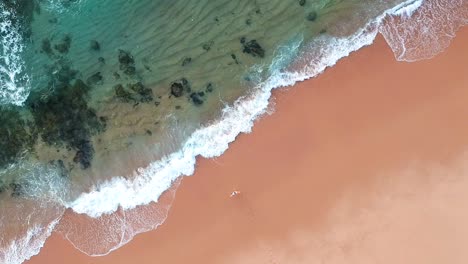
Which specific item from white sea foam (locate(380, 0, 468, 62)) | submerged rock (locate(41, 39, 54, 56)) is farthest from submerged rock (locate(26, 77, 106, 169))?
white sea foam (locate(380, 0, 468, 62))

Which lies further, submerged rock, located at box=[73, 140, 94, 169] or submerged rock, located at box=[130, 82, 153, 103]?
submerged rock, located at box=[73, 140, 94, 169]

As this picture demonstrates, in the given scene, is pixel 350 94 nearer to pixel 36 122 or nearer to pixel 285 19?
pixel 285 19

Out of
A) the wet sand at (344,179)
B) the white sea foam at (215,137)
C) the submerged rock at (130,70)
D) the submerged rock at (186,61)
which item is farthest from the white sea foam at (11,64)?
the wet sand at (344,179)

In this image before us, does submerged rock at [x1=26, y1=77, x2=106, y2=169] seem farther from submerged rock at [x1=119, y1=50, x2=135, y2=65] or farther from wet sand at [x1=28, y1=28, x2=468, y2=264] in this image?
wet sand at [x1=28, y1=28, x2=468, y2=264]

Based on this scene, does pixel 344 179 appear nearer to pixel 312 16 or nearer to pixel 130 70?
pixel 312 16

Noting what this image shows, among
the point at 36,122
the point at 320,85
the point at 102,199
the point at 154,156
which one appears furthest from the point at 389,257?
the point at 36,122
